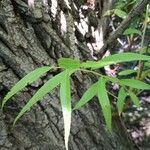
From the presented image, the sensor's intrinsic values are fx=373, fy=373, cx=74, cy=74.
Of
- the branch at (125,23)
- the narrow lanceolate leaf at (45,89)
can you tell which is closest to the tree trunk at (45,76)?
the branch at (125,23)

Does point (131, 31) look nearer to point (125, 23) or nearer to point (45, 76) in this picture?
point (125, 23)

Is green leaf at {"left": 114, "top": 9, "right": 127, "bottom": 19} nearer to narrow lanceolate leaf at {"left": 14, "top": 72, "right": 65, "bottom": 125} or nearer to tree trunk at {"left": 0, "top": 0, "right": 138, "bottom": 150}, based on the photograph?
tree trunk at {"left": 0, "top": 0, "right": 138, "bottom": 150}

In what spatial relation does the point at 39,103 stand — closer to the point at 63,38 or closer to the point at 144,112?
the point at 63,38

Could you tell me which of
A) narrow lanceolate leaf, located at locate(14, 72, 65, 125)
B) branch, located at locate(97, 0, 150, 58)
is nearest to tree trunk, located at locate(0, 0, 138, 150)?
branch, located at locate(97, 0, 150, 58)

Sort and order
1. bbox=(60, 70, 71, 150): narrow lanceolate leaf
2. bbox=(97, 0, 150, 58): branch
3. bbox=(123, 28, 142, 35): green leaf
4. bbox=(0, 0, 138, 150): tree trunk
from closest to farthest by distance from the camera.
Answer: bbox=(60, 70, 71, 150): narrow lanceolate leaf
bbox=(0, 0, 138, 150): tree trunk
bbox=(97, 0, 150, 58): branch
bbox=(123, 28, 142, 35): green leaf

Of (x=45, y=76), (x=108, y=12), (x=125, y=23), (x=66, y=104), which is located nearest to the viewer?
(x=66, y=104)

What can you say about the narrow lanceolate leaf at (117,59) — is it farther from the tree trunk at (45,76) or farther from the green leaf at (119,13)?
the green leaf at (119,13)

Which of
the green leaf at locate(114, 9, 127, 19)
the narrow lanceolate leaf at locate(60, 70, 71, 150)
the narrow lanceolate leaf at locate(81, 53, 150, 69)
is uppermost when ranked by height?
the green leaf at locate(114, 9, 127, 19)

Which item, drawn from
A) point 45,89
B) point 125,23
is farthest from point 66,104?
point 125,23

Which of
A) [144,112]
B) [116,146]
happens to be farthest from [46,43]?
[144,112]
